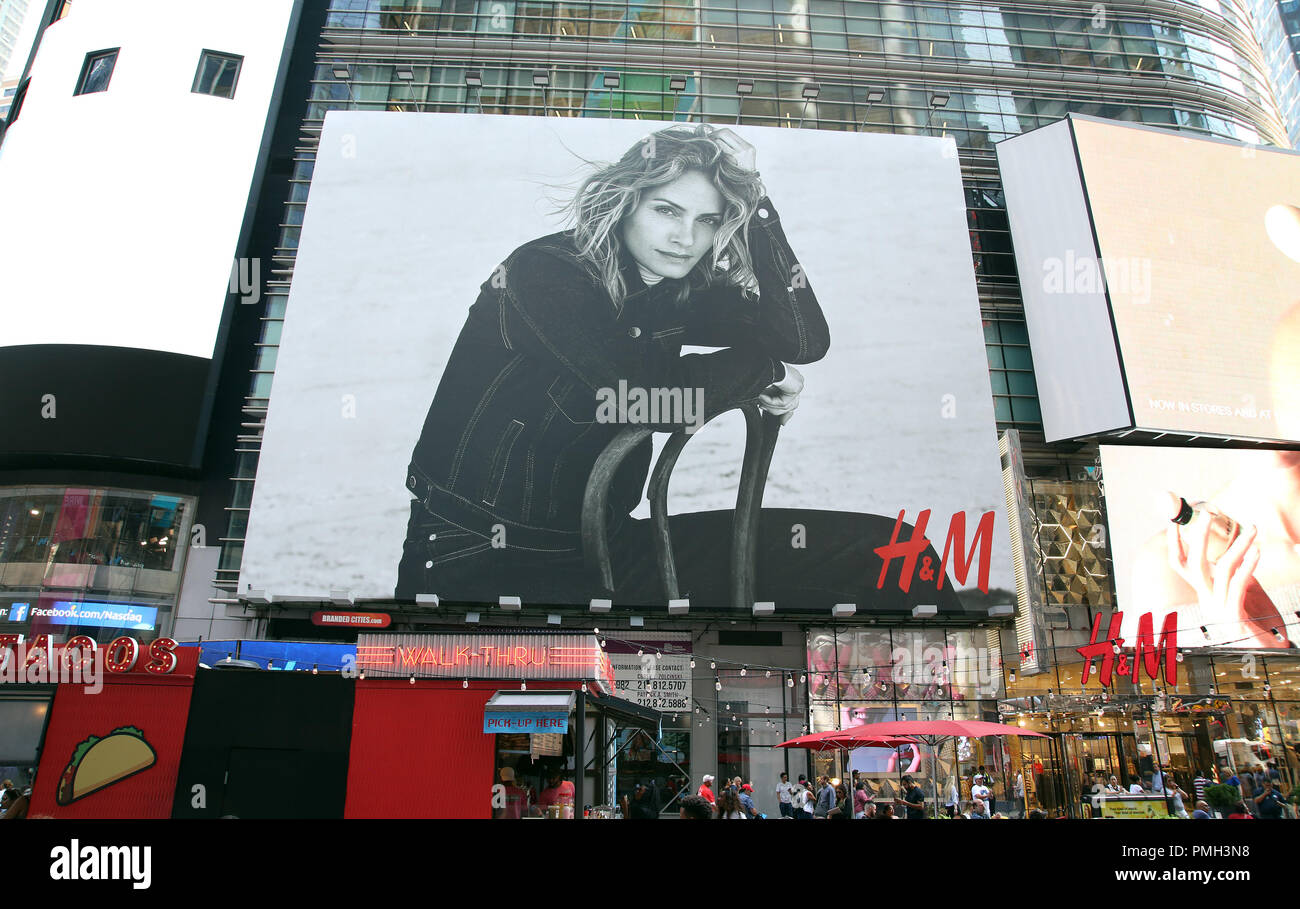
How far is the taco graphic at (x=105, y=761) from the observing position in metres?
13.0

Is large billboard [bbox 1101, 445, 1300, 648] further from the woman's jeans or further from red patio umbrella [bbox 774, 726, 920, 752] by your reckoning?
A: red patio umbrella [bbox 774, 726, 920, 752]

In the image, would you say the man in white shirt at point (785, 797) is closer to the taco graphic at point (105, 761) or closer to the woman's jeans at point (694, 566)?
the woman's jeans at point (694, 566)

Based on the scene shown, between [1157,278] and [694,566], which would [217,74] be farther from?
[1157,278]

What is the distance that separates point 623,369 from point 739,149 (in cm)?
1008

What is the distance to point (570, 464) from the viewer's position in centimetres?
2605

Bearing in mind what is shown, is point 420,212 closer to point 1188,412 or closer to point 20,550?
point 20,550

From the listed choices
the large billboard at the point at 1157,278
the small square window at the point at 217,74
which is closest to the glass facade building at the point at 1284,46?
the large billboard at the point at 1157,278

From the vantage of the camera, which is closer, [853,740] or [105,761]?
[105,761]

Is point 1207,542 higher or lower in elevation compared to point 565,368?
lower

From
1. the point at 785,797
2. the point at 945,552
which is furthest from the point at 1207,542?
the point at 785,797

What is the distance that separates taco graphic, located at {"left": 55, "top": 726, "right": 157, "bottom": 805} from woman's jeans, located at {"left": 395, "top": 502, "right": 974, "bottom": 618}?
37.5ft

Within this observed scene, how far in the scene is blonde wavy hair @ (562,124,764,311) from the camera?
28172mm

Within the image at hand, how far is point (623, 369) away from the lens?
88.3ft

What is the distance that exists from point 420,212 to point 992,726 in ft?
80.8
